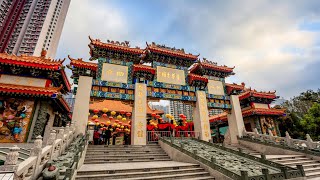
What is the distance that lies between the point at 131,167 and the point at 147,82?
9.38m

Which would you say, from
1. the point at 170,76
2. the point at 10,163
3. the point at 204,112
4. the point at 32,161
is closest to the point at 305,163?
the point at 204,112

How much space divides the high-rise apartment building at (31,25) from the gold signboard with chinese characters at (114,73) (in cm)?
4487

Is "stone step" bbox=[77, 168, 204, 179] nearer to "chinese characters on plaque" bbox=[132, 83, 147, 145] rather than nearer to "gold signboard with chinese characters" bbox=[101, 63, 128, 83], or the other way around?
"chinese characters on plaque" bbox=[132, 83, 147, 145]

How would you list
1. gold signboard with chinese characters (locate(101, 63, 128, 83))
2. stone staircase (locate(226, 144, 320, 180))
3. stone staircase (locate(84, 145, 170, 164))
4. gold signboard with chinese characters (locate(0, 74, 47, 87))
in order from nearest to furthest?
stone staircase (locate(226, 144, 320, 180)) < stone staircase (locate(84, 145, 170, 164)) < gold signboard with chinese characters (locate(0, 74, 47, 87)) < gold signboard with chinese characters (locate(101, 63, 128, 83))

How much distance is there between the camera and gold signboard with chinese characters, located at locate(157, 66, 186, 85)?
1608cm

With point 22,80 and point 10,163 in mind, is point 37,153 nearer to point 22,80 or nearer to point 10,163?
point 10,163

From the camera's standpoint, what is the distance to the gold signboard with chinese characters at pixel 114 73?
14.3m

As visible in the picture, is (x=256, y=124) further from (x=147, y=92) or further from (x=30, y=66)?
(x=30, y=66)

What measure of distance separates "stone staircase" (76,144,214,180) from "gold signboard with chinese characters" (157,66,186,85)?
23.9 ft

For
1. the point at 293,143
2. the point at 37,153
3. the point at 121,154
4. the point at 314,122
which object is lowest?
the point at 121,154

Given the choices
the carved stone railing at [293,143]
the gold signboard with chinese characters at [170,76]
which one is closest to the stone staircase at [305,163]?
the carved stone railing at [293,143]

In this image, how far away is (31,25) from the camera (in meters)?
53.0

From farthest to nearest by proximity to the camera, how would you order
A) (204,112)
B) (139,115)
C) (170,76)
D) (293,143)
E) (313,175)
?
1. (170,76)
2. (204,112)
3. (139,115)
4. (293,143)
5. (313,175)

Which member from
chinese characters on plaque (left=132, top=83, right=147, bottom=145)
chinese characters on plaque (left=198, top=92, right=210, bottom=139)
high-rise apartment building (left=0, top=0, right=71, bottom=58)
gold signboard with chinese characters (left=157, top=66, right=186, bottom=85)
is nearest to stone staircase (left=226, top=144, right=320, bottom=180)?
chinese characters on plaque (left=198, top=92, right=210, bottom=139)
